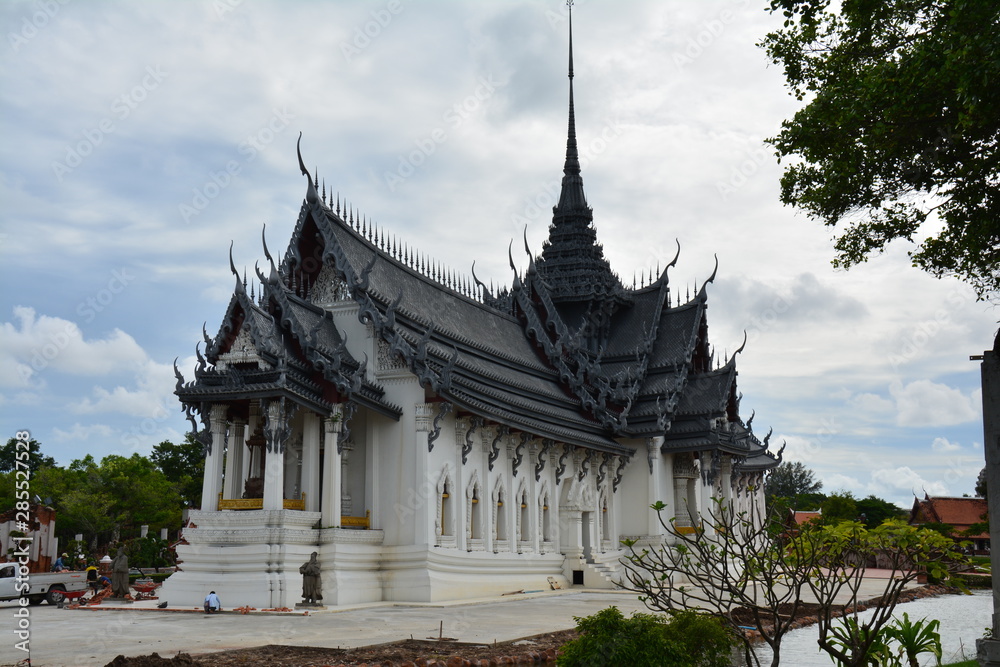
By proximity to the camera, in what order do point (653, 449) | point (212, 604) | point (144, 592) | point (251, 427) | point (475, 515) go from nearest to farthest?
point (212, 604), point (251, 427), point (144, 592), point (475, 515), point (653, 449)

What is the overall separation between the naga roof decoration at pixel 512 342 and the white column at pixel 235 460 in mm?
1798

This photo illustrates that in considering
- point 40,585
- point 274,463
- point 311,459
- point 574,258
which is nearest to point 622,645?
point 274,463

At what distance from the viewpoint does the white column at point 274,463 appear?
1897 cm

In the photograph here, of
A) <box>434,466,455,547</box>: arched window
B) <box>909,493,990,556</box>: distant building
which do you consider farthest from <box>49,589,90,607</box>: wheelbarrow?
<box>909,493,990,556</box>: distant building

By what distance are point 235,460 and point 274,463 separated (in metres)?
2.77

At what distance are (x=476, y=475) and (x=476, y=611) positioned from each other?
550 centimetres

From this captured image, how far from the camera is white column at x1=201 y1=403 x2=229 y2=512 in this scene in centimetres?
1992

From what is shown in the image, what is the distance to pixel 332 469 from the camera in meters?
20.3

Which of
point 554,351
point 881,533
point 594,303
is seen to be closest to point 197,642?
point 881,533

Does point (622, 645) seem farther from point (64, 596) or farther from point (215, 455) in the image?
point (64, 596)

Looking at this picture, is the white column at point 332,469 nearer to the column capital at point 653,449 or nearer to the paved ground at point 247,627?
the paved ground at point 247,627

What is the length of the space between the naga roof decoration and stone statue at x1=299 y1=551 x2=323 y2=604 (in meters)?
3.19

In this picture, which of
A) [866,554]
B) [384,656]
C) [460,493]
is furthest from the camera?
[460,493]

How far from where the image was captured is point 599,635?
782 centimetres
